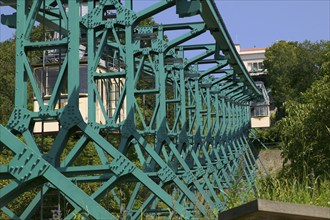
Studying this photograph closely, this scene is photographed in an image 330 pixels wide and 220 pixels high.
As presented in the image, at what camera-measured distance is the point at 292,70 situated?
183 ft

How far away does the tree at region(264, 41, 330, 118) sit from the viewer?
179 feet

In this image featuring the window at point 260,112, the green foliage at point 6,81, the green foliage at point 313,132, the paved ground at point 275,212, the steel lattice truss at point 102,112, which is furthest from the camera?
the window at point 260,112

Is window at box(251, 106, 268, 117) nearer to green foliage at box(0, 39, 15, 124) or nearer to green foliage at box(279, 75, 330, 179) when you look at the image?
green foliage at box(0, 39, 15, 124)

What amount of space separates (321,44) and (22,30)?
49.1 meters

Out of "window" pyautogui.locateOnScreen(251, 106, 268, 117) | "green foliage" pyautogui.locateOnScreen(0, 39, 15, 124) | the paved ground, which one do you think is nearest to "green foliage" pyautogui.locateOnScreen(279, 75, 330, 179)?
the paved ground

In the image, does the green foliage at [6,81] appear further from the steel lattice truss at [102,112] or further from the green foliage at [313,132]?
the green foliage at [313,132]

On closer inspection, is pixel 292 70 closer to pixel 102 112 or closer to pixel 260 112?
pixel 260 112

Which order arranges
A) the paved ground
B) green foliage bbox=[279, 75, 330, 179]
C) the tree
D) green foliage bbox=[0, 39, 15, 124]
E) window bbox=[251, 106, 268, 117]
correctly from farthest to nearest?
1. the tree
2. window bbox=[251, 106, 268, 117]
3. green foliage bbox=[0, 39, 15, 124]
4. green foliage bbox=[279, 75, 330, 179]
5. the paved ground

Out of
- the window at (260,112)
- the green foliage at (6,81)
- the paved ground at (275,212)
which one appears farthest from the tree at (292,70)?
the paved ground at (275,212)

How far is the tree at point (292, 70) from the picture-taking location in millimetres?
54688

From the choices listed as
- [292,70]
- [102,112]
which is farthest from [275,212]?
[292,70]

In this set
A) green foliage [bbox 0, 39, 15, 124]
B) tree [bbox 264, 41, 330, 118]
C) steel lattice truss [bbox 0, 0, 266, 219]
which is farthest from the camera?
tree [bbox 264, 41, 330, 118]

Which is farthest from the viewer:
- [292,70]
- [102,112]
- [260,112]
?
[292,70]

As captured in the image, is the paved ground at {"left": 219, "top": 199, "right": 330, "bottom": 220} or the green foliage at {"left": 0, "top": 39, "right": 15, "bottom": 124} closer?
the paved ground at {"left": 219, "top": 199, "right": 330, "bottom": 220}
